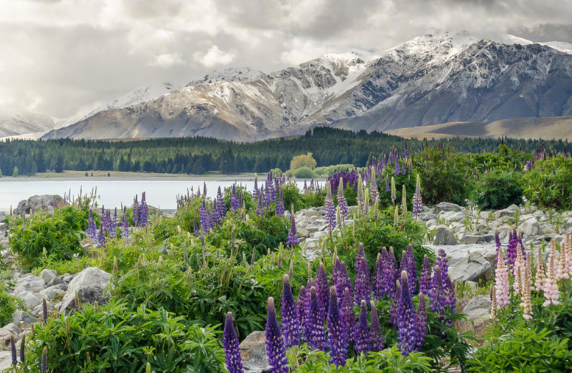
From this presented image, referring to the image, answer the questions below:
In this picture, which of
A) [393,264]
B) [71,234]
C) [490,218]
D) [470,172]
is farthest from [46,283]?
[470,172]

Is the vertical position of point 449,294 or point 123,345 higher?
point 449,294

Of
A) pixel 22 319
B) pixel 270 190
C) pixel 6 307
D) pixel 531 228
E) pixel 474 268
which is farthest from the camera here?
pixel 270 190

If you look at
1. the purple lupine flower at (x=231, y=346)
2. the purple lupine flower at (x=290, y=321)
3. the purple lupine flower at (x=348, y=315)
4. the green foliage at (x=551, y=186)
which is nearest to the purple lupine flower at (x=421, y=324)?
the purple lupine flower at (x=348, y=315)

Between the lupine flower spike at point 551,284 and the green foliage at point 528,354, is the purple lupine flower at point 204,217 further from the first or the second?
the lupine flower spike at point 551,284

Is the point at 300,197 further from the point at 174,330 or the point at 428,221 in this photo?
the point at 174,330

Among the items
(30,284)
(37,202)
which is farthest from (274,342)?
(37,202)

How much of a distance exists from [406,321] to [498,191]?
12.9 metres

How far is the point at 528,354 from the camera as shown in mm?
3969

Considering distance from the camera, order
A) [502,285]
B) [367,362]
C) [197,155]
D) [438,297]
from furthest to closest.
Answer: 1. [197,155]
2. [438,297]
3. [502,285]
4. [367,362]

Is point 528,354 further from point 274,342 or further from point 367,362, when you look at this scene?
point 274,342

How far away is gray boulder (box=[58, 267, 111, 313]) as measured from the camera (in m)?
6.81

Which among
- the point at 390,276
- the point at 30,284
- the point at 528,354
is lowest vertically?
the point at 30,284

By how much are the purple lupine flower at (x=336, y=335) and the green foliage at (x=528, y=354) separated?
1.21 meters

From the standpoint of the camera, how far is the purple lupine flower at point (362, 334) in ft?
13.6
